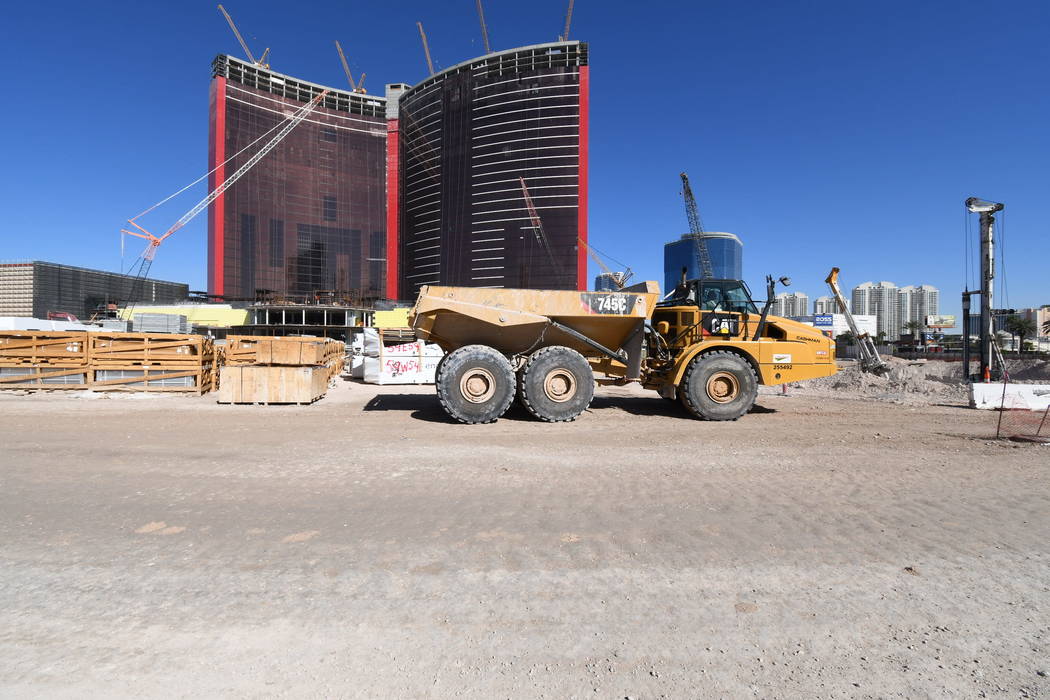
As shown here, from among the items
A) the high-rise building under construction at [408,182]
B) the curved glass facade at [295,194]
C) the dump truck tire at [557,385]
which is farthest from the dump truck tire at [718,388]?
the curved glass facade at [295,194]

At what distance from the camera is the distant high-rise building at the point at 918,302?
134125 millimetres

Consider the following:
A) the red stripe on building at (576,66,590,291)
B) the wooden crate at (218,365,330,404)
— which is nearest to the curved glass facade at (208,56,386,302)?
the red stripe on building at (576,66,590,291)

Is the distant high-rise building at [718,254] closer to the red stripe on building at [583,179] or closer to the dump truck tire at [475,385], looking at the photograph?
the red stripe on building at [583,179]

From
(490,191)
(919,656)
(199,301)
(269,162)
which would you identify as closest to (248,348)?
(919,656)

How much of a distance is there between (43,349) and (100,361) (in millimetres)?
1737

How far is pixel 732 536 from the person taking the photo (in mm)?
3803

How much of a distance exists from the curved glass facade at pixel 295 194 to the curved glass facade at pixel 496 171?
609cm

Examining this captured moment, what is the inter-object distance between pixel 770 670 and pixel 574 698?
0.98 meters

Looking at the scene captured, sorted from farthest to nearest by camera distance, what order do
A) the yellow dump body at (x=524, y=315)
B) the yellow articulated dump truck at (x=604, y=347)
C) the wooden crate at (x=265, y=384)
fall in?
the wooden crate at (x=265, y=384) → the yellow dump body at (x=524, y=315) → the yellow articulated dump truck at (x=604, y=347)

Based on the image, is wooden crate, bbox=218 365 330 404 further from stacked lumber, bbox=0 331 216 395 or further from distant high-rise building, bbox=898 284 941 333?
distant high-rise building, bbox=898 284 941 333

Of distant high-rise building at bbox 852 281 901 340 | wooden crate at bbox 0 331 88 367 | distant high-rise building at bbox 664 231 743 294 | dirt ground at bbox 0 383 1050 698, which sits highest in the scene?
distant high-rise building at bbox 664 231 743 294

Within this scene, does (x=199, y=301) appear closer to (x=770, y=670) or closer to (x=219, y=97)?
(x=219, y=97)

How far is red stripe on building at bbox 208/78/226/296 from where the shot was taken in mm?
79062

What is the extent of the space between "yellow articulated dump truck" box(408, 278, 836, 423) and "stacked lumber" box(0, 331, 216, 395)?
9.62 m
